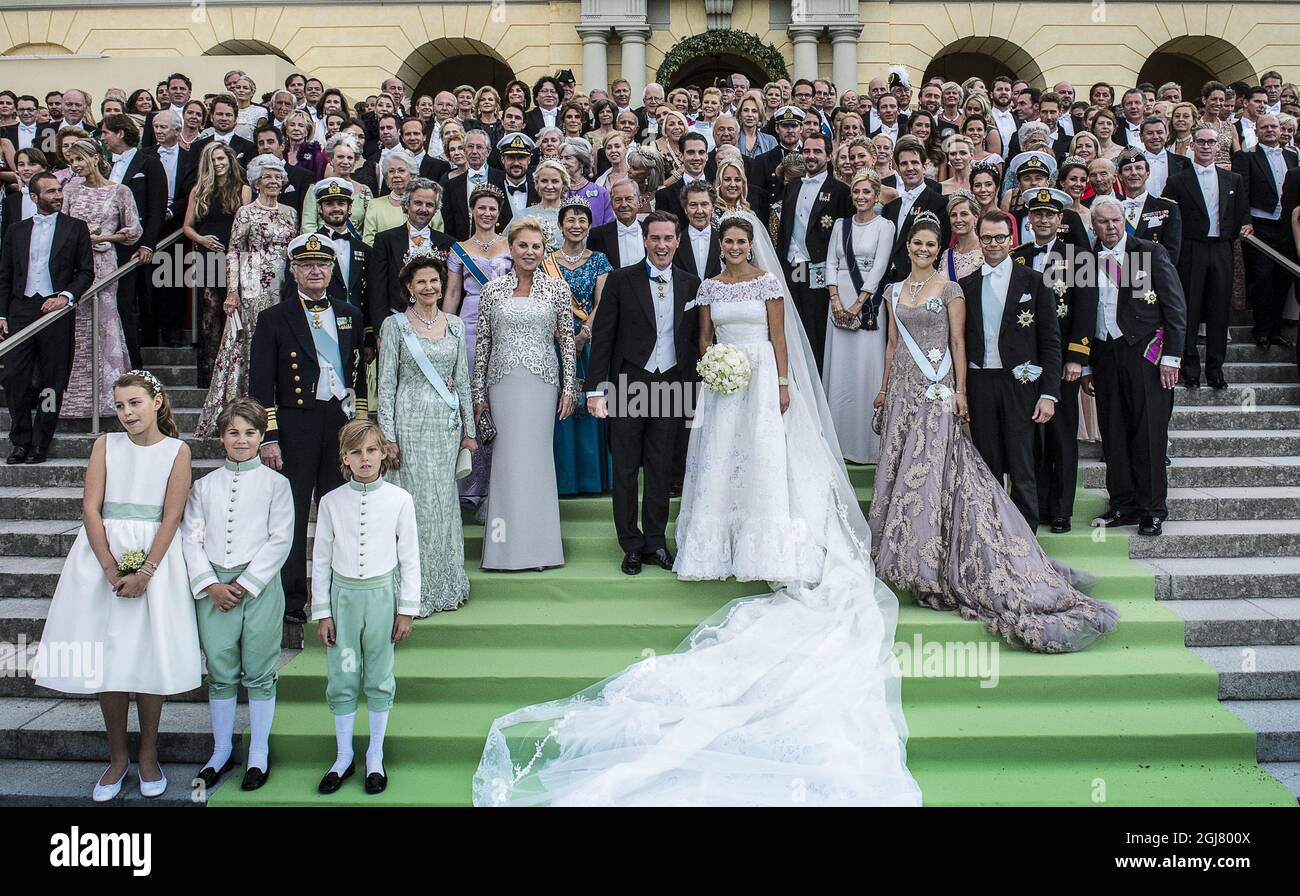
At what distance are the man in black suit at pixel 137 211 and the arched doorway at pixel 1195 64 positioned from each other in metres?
16.9

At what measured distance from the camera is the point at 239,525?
4617 mm

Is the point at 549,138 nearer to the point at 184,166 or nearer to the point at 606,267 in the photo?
the point at 606,267

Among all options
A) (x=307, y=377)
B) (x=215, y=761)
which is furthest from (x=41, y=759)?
(x=307, y=377)

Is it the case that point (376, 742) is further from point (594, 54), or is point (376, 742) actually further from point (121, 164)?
point (594, 54)

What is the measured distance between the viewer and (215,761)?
4.61 m

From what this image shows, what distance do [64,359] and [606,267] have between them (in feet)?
12.8

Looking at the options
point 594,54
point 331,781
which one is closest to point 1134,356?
point 331,781

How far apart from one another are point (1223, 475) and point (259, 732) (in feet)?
19.8

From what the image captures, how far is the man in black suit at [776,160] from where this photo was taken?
318 inches

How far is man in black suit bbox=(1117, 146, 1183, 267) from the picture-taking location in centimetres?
712

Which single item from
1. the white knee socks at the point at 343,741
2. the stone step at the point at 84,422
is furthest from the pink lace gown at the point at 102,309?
the white knee socks at the point at 343,741

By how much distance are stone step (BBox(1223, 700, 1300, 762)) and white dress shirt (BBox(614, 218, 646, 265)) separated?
4236 millimetres

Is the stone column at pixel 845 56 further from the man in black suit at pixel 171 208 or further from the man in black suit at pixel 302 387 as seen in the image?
the man in black suit at pixel 302 387

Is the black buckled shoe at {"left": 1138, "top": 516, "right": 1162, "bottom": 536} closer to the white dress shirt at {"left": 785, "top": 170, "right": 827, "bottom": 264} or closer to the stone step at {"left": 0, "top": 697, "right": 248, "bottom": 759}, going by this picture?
the white dress shirt at {"left": 785, "top": 170, "right": 827, "bottom": 264}
